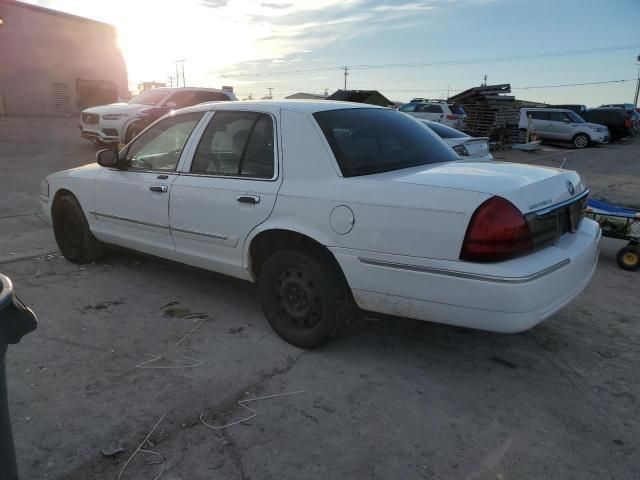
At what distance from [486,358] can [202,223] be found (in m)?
2.21

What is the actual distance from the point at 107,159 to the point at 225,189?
149cm

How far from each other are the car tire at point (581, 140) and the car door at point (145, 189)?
2446 centimetres

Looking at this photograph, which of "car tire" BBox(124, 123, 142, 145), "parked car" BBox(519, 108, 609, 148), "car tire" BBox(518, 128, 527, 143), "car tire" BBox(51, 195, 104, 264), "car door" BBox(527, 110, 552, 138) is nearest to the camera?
"car tire" BBox(51, 195, 104, 264)

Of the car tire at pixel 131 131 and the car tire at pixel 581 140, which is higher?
the car tire at pixel 131 131

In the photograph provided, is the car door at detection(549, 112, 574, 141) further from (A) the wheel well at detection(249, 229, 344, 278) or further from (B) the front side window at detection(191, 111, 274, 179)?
(A) the wheel well at detection(249, 229, 344, 278)

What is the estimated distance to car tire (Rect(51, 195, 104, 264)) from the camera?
5098 mm

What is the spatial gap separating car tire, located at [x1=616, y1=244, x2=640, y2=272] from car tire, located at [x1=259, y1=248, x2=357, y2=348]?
11.7 ft

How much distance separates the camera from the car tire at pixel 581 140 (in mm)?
24391

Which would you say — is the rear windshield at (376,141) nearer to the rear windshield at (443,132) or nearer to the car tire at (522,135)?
the rear windshield at (443,132)

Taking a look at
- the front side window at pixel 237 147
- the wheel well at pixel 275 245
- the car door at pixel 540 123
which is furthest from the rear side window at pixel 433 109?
the wheel well at pixel 275 245

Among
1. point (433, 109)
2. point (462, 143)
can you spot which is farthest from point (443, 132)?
point (433, 109)

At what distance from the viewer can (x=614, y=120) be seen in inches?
1105

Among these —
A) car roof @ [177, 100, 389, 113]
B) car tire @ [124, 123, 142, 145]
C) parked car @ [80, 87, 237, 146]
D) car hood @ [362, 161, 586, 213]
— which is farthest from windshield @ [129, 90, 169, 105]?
car hood @ [362, 161, 586, 213]

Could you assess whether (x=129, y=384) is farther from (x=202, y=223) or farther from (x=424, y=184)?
(x=424, y=184)
